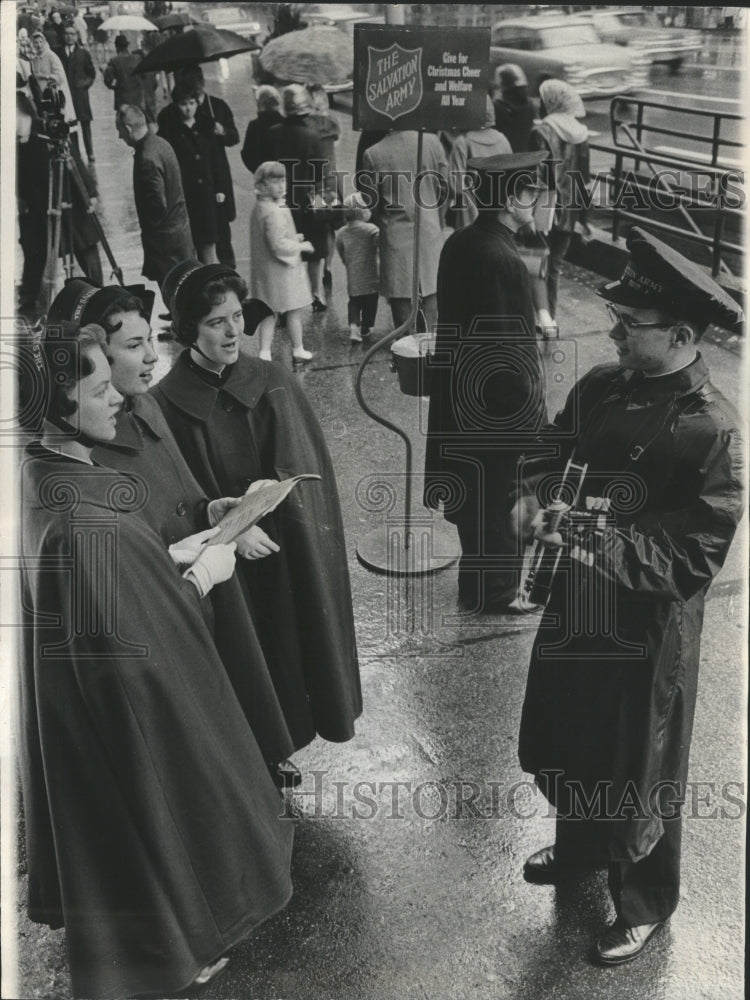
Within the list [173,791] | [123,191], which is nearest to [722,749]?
[173,791]

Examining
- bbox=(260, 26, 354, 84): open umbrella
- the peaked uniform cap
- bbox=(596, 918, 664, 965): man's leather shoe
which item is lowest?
bbox=(596, 918, 664, 965): man's leather shoe

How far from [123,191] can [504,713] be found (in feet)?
6.73

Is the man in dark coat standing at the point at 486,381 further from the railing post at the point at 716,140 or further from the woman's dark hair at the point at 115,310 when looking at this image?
the woman's dark hair at the point at 115,310

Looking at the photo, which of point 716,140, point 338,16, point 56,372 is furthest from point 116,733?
point 716,140

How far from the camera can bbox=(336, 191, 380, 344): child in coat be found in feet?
12.5

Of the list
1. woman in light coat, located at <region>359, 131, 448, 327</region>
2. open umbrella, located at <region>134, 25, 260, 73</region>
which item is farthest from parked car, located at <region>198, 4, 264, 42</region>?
woman in light coat, located at <region>359, 131, 448, 327</region>

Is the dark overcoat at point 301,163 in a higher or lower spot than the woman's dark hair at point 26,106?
lower

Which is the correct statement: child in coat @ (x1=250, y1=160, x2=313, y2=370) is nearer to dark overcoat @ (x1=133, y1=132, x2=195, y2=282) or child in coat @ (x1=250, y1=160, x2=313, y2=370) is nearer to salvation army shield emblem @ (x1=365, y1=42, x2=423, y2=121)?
dark overcoat @ (x1=133, y1=132, x2=195, y2=282)

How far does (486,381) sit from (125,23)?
1.48 metres

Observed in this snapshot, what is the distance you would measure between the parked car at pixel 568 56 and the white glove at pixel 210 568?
1597 mm

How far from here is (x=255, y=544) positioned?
363cm

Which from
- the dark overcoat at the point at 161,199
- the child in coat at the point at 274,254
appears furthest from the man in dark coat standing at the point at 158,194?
the child in coat at the point at 274,254

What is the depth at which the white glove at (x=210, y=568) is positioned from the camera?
342 centimetres
